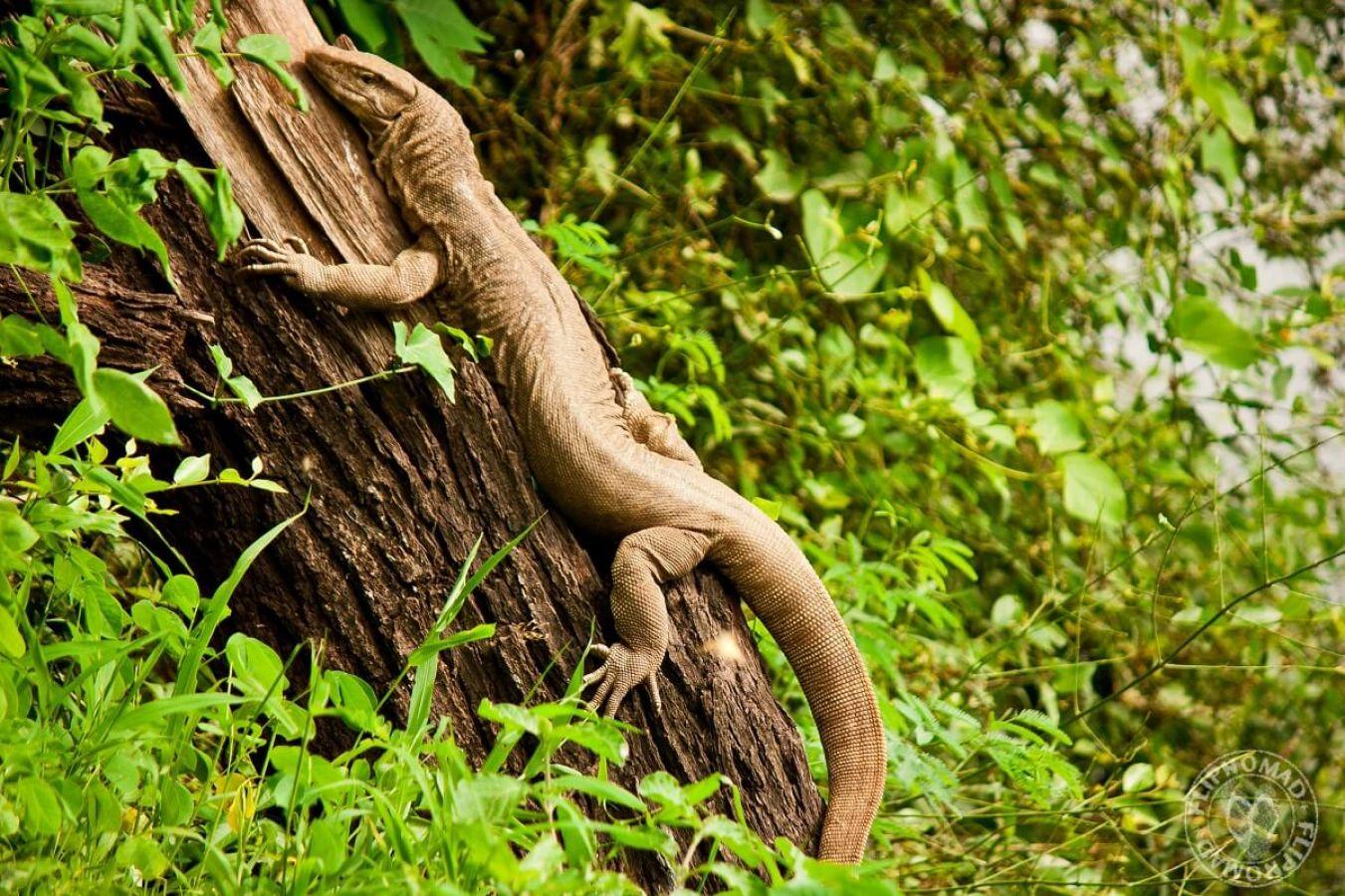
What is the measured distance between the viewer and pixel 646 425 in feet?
11.1

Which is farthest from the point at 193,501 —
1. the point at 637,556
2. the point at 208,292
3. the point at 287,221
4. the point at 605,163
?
the point at 605,163

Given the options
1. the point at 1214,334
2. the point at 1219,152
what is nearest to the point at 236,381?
the point at 1214,334

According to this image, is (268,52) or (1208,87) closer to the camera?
(268,52)

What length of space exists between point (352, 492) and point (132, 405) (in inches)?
44.9

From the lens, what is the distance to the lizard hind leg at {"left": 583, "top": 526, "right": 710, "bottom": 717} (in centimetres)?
282

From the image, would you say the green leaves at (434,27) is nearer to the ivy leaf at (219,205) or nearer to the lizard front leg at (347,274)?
the lizard front leg at (347,274)

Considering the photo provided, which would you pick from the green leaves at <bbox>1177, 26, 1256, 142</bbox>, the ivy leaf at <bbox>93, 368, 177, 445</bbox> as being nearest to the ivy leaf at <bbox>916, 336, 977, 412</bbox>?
the green leaves at <bbox>1177, 26, 1256, 142</bbox>

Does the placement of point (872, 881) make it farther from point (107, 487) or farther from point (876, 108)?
point (876, 108)

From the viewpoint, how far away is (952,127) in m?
4.58

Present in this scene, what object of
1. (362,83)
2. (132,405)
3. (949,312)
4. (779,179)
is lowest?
(949,312)

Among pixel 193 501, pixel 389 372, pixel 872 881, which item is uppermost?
pixel 872 881

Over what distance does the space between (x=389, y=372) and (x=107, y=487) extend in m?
0.76

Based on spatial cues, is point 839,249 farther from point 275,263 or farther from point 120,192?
point 120,192

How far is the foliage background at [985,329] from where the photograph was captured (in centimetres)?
386
